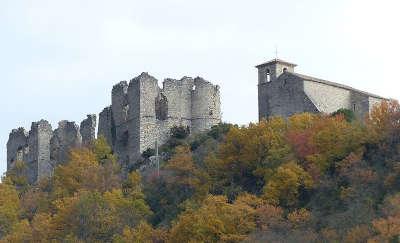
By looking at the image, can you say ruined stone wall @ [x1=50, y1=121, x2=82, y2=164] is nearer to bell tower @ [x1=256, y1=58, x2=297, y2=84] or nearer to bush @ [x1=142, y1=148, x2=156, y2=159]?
bush @ [x1=142, y1=148, x2=156, y2=159]

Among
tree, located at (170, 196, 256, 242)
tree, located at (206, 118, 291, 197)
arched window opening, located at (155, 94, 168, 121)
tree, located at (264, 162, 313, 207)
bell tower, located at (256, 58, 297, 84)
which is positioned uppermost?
bell tower, located at (256, 58, 297, 84)

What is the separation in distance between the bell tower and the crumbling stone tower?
5.23 metres

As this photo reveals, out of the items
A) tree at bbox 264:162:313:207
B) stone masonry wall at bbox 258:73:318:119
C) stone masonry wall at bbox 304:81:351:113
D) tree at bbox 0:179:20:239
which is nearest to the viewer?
tree at bbox 264:162:313:207

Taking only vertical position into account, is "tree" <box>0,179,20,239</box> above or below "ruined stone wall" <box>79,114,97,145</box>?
below

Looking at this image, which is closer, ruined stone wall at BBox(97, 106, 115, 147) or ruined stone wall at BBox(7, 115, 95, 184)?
ruined stone wall at BBox(97, 106, 115, 147)

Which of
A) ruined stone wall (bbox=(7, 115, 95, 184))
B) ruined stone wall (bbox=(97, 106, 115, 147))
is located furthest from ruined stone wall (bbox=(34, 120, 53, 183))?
ruined stone wall (bbox=(97, 106, 115, 147))

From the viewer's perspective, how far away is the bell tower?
6719 centimetres

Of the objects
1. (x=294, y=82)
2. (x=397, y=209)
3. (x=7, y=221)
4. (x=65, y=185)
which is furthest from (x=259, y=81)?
(x=397, y=209)

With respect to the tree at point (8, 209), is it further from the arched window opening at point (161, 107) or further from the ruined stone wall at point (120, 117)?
the arched window opening at point (161, 107)

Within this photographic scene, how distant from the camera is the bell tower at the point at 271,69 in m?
67.2

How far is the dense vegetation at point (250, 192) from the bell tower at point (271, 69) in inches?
177

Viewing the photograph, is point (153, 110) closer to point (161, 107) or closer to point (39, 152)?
point (161, 107)

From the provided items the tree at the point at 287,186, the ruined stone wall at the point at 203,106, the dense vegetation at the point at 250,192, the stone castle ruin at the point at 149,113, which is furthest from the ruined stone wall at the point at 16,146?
the tree at the point at 287,186

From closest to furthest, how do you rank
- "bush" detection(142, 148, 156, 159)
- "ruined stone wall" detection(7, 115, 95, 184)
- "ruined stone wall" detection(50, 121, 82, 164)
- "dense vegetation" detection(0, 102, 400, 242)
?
1. "dense vegetation" detection(0, 102, 400, 242)
2. "bush" detection(142, 148, 156, 159)
3. "ruined stone wall" detection(50, 121, 82, 164)
4. "ruined stone wall" detection(7, 115, 95, 184)
